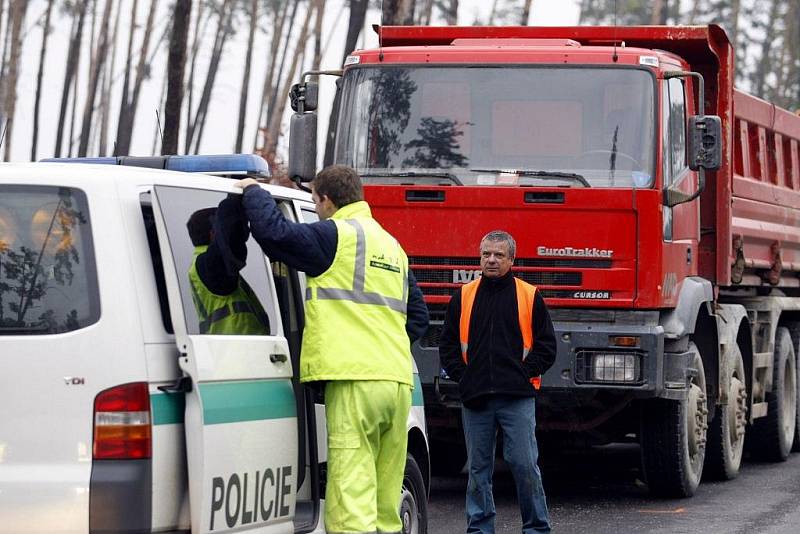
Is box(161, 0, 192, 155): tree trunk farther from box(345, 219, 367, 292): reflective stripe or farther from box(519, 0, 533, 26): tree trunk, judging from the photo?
box(519, 0, 533, 26): tree trunk

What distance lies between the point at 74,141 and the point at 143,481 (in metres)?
54.2

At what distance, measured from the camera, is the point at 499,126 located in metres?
10.8

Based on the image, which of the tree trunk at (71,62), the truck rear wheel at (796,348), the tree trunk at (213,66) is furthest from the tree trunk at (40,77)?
the truck rear wheel at (796,348)

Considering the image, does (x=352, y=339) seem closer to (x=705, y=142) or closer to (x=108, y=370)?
(x=108, y=370)

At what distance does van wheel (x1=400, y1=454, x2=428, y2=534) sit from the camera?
288 inches

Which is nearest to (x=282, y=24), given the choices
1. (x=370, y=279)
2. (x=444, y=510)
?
(x=444, y=510)

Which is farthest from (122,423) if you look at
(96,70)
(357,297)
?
(96,70)

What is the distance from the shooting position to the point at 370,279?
6.46 metres

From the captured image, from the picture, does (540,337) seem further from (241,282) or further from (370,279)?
(241,282)

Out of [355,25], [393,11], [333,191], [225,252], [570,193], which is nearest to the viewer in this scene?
[225,252]

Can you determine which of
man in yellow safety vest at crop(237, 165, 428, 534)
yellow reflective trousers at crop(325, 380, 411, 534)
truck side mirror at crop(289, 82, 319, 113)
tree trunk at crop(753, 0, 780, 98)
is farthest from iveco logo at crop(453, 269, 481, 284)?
tree trunk at crop(753, 0, 780, 98)

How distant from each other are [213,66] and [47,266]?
53919 mm

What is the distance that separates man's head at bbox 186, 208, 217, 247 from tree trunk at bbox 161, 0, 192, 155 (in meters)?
13.9

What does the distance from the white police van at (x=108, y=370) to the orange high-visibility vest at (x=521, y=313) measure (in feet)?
9.64
